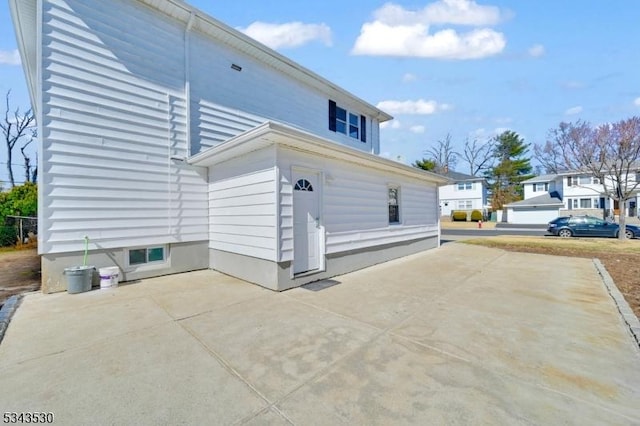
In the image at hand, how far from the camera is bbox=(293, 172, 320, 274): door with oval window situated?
5574 mm

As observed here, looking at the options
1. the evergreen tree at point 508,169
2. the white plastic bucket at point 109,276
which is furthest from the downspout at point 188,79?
the evergreen tree at point 508,169

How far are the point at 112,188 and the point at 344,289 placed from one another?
204 inches

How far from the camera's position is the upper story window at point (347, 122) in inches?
445

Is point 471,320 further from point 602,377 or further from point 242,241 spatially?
point 242,241

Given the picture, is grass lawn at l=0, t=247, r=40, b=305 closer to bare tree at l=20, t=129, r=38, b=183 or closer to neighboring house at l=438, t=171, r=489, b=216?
bare tree at l=20, t=129, r=38, b=183

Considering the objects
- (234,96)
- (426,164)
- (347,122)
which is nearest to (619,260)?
(347,122)

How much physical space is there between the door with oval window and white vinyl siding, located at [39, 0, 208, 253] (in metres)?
2.89

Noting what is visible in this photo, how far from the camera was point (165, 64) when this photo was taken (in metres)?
6.35

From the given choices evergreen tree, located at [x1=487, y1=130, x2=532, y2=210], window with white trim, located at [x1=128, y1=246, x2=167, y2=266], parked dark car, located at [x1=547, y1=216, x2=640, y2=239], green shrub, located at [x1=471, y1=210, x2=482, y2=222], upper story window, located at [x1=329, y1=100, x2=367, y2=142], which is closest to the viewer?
window with white trim, located at [x1=128, y1=246, x2=167, y2=266]

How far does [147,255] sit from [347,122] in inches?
369

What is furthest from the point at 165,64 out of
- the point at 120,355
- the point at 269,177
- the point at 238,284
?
the point at 120,355

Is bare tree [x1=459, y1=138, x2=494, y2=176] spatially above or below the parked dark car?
above

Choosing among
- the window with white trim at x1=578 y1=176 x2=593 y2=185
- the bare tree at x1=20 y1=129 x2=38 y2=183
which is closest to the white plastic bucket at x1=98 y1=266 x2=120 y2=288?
the bare tree at x1=20 y1=129 x2=38 y2=183

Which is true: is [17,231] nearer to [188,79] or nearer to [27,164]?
[188,79]
